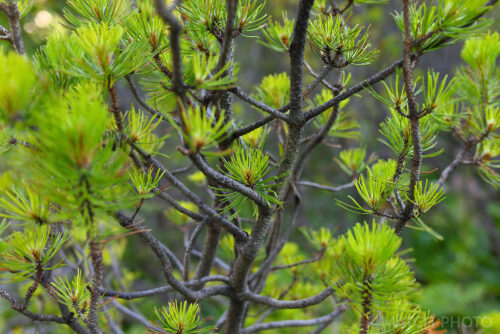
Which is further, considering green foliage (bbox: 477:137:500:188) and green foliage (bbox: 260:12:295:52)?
green foliage (bbox: 477:137:500:188)

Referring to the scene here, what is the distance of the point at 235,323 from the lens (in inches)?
29.7

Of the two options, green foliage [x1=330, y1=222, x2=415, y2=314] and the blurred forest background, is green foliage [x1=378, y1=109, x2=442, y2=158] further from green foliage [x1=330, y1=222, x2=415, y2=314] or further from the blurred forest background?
the blurred forest background

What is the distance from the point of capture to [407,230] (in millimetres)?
3037

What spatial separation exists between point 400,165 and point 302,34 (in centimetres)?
25

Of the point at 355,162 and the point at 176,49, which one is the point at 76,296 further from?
the point at 355,162

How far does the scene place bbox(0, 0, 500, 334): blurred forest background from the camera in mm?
2605

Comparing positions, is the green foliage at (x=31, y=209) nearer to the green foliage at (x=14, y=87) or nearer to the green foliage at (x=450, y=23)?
the green foliage at (x=14, y=87)

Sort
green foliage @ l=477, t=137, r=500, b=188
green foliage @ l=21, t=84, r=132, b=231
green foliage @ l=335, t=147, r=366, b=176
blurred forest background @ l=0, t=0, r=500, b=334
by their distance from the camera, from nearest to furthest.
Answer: green foliage @ l=21, t=84, r=132, b=231
green foliage @ l=477, t=137, r=500, b=188
green foliage @ l=335, t=147, r=366, b=176
blurred forest background @ l=0, t=0, r=500, b=334

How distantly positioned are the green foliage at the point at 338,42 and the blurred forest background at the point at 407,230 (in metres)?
1.75

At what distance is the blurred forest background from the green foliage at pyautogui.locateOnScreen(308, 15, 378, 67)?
175 centimetres

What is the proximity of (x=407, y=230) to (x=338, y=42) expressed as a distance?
2894 mm

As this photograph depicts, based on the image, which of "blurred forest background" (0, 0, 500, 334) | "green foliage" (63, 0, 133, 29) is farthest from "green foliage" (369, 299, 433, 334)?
"blurred forest background" (0, 0, 500, 334)

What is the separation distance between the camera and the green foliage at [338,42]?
535 millimetres

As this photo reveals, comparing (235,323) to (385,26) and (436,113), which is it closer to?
(436,113)
